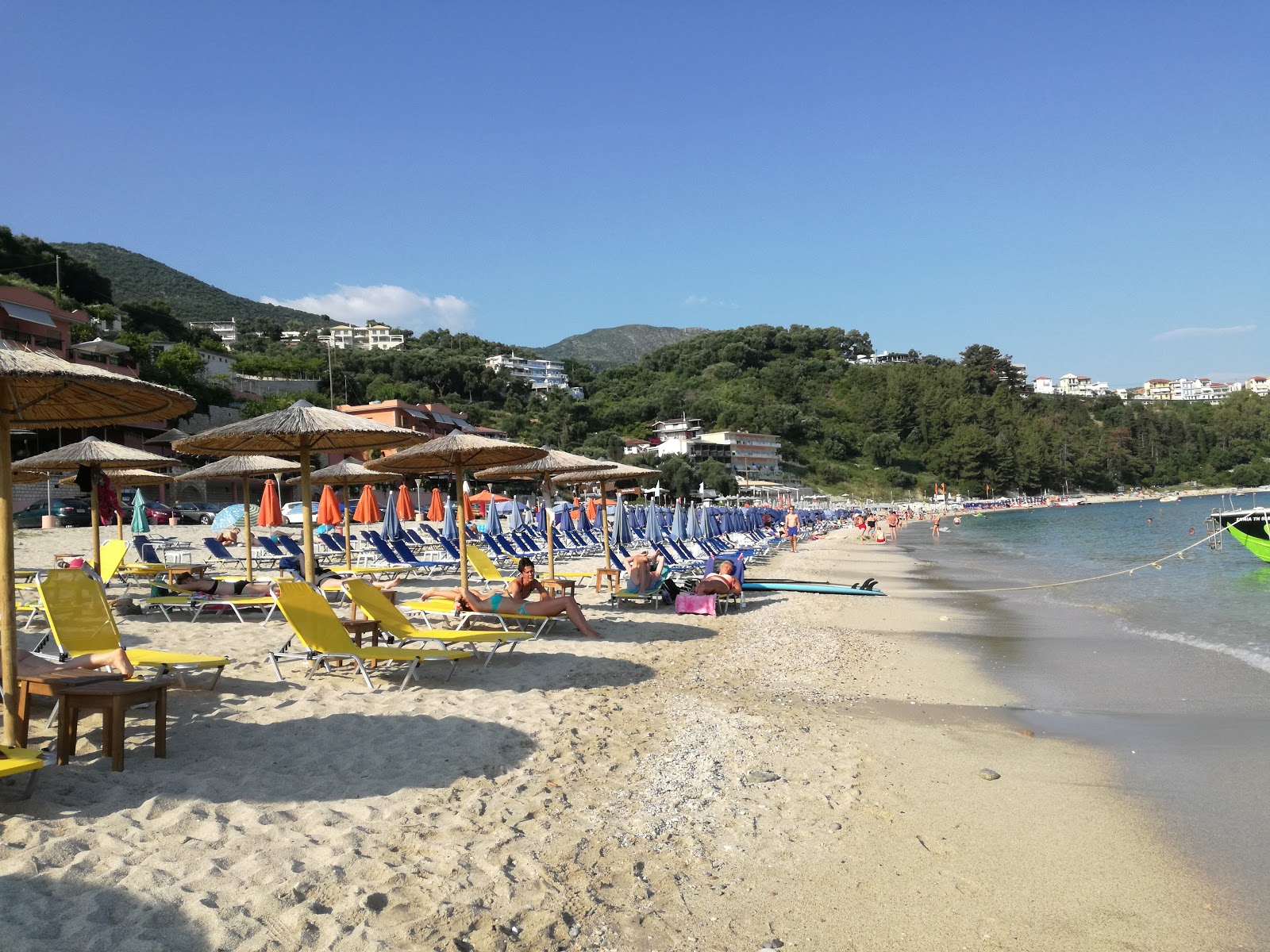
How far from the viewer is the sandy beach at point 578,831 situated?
2.71m

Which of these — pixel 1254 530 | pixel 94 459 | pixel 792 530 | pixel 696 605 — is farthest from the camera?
pixel 792 530

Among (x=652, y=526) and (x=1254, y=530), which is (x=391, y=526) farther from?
(x=1254, y=530)

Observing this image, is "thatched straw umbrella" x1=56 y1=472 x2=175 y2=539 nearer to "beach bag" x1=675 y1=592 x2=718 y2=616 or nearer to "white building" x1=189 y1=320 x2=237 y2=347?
"beach bag" x1=675 y1=592 x2=718 y2=616

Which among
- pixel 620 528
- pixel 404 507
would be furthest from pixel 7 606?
pixel 404 507

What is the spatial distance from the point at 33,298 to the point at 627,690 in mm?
43619

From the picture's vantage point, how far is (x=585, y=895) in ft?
9.74

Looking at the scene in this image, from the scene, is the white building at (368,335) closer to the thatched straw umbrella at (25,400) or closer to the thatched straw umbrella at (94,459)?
the thatched straw umbrella at (94,459)

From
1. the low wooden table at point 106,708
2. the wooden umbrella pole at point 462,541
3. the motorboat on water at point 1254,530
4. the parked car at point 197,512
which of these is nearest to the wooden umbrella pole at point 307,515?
the wooden umbrella pole at point 462,541

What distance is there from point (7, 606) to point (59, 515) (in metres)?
25.4

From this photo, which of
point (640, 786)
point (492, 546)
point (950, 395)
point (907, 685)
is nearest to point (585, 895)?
point (640, 786)

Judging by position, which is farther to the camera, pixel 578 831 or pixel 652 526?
pixel 652 526

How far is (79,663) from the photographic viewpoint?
4.52 m

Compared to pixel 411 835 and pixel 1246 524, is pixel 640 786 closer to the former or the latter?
pixel 411 835

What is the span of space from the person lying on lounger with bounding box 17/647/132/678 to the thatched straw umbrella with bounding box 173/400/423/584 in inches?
102
